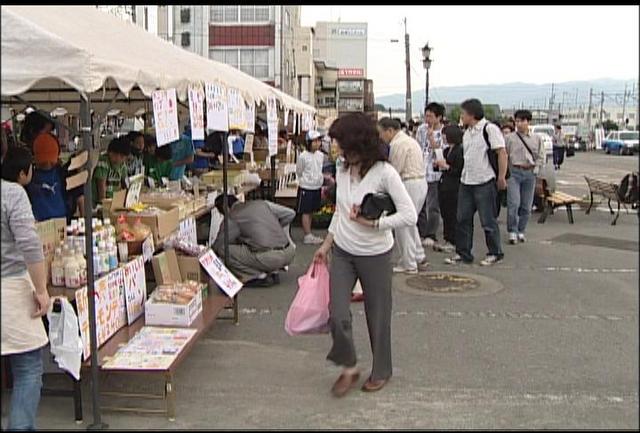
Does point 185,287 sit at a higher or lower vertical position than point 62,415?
higher

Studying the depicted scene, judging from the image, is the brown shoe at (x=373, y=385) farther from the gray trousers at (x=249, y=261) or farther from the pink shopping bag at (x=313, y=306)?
the gray trousers at (x=249, y=261)

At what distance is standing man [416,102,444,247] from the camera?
9.86 metres

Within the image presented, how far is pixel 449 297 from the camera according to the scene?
710 centimetres

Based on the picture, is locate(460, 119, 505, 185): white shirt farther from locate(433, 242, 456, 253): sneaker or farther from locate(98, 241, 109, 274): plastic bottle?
locate(98, 241, 109, 274): plastic bottle

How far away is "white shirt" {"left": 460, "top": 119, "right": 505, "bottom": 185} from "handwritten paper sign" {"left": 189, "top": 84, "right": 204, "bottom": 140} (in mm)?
4083

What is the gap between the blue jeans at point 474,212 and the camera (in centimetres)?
844

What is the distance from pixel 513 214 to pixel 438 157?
5.29 ft

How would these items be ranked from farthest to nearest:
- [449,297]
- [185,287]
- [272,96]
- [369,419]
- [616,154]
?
1. [616,154]
2. [272,96]
3. [449,297]
4. [185,287]
5. [369,419]

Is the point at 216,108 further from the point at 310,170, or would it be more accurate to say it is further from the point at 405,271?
the point at 310,170

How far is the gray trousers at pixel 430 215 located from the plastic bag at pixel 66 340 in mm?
6866

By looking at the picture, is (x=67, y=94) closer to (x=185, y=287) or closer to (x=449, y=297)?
(x=185, y=287)

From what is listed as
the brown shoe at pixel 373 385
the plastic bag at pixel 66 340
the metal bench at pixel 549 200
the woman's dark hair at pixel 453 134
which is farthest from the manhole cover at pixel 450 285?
the metal bench at pixel 549 200

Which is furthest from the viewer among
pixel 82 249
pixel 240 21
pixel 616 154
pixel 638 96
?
pixel 616 154

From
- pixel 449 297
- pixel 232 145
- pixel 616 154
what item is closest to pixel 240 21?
pixel 616 154
